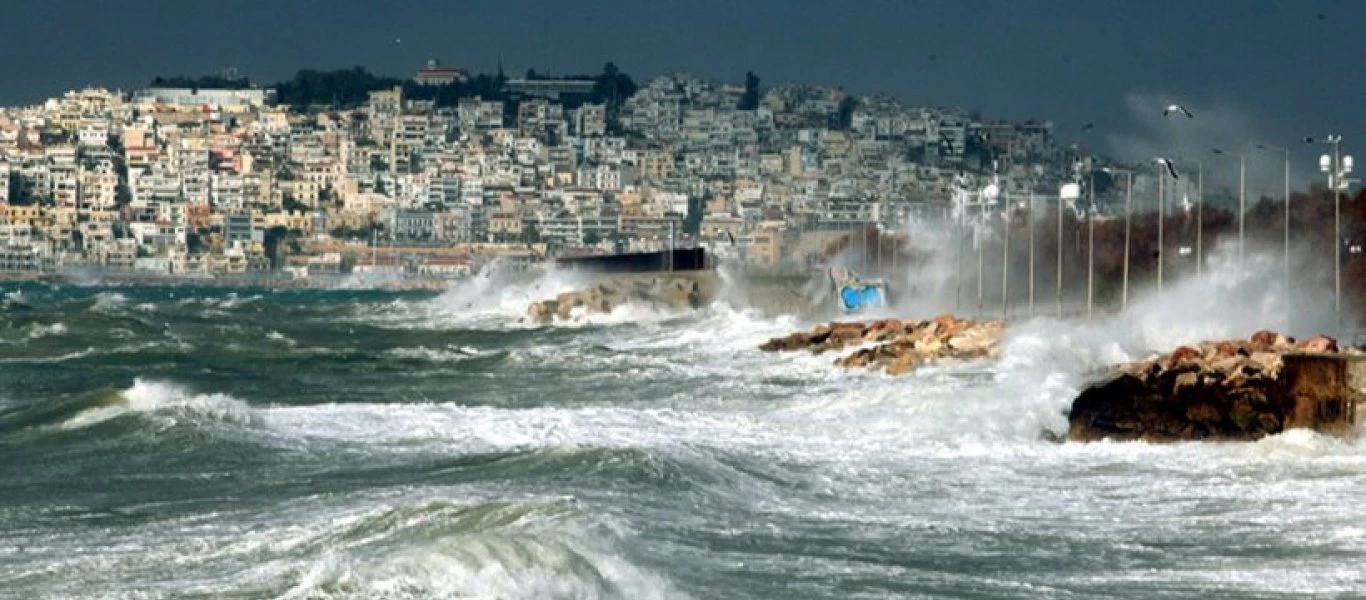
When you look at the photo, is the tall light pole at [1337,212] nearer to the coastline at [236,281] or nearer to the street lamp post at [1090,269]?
the street lamp post at [1090,269]

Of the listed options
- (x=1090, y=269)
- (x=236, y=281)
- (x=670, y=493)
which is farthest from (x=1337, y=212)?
(x=236, y=281)

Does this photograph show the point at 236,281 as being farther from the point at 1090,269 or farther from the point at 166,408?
the point at 166,408

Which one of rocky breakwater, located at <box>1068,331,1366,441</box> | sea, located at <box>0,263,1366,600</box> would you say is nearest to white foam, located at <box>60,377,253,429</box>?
sea, located at <box>0,263,1366,600</box>

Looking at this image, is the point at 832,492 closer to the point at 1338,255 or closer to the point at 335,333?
the point at 1338,255

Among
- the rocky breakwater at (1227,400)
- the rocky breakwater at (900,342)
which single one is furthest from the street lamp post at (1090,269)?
the rocky breakwater at (1227,400)

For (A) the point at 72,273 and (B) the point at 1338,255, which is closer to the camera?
(B) the point at 1338,255

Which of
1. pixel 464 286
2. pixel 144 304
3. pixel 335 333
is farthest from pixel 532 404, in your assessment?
pixel 464 286
